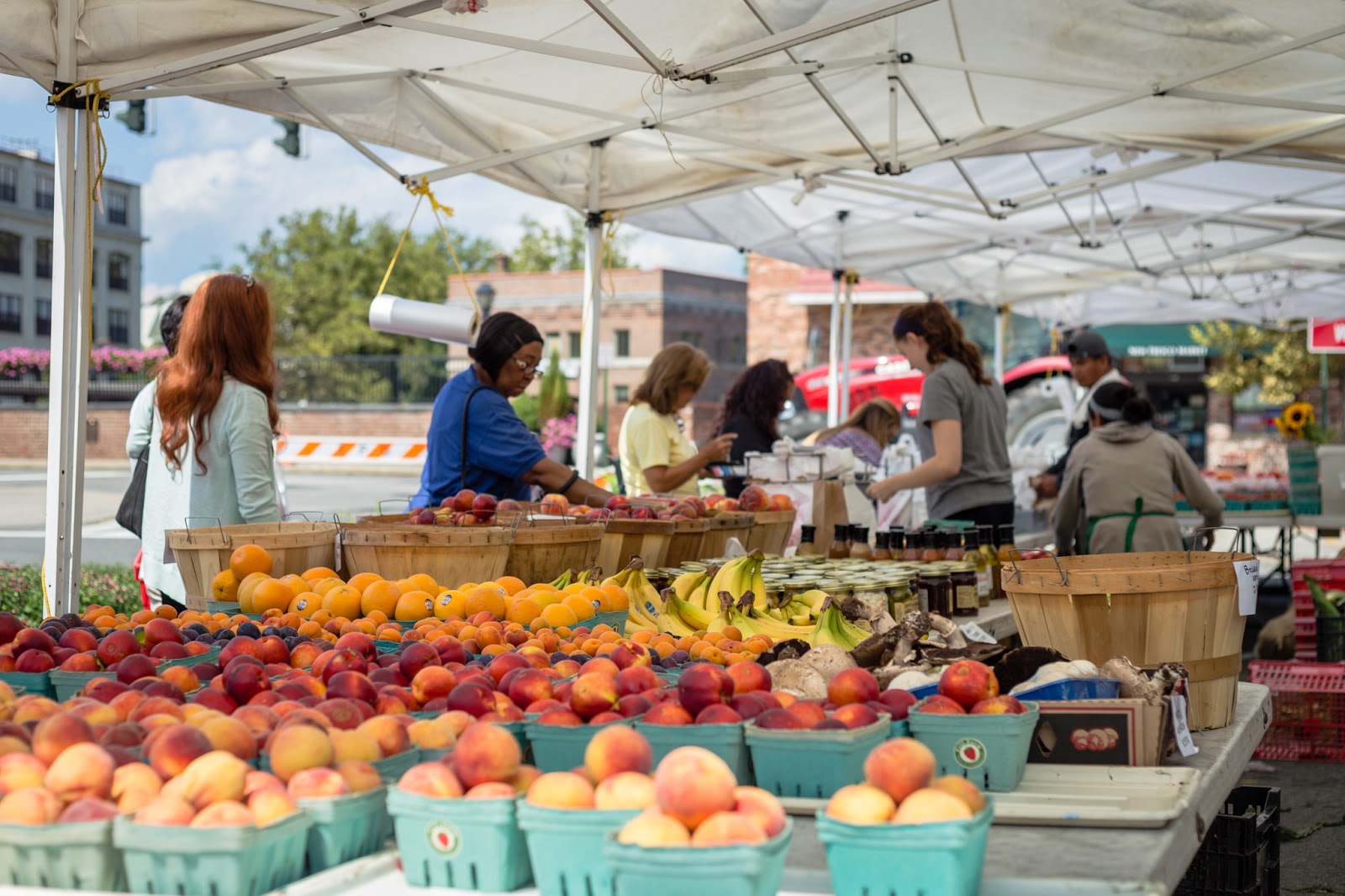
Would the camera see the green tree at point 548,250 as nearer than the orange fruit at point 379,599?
No

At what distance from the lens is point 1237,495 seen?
8695mm

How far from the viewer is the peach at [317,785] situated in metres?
1.53

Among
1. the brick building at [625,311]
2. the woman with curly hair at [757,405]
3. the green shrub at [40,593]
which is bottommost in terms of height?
the green shrub at [40,593]

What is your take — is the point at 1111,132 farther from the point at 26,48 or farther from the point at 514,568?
the point at 26,48

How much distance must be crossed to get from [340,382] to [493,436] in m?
28.7

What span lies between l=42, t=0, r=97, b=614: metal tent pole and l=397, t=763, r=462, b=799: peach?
3.01 m

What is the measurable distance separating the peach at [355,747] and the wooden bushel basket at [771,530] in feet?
10.4

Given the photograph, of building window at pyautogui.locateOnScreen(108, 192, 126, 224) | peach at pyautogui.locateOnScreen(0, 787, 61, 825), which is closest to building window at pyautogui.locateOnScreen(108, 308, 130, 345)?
building window at pyautogui.locateOnScreen(108, 192, 126, 224)

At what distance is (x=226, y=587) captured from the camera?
333 centimetres

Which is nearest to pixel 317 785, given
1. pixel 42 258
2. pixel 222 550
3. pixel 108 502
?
pixel 222 550

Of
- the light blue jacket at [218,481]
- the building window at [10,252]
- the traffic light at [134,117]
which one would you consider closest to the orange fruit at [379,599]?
the light blue jacket at [218,481]

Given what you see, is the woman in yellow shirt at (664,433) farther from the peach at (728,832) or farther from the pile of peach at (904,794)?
the peach at (728,832)

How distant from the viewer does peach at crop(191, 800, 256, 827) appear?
141 centimetres

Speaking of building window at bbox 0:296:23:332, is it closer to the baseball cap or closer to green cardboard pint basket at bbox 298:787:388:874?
the baseball cap
